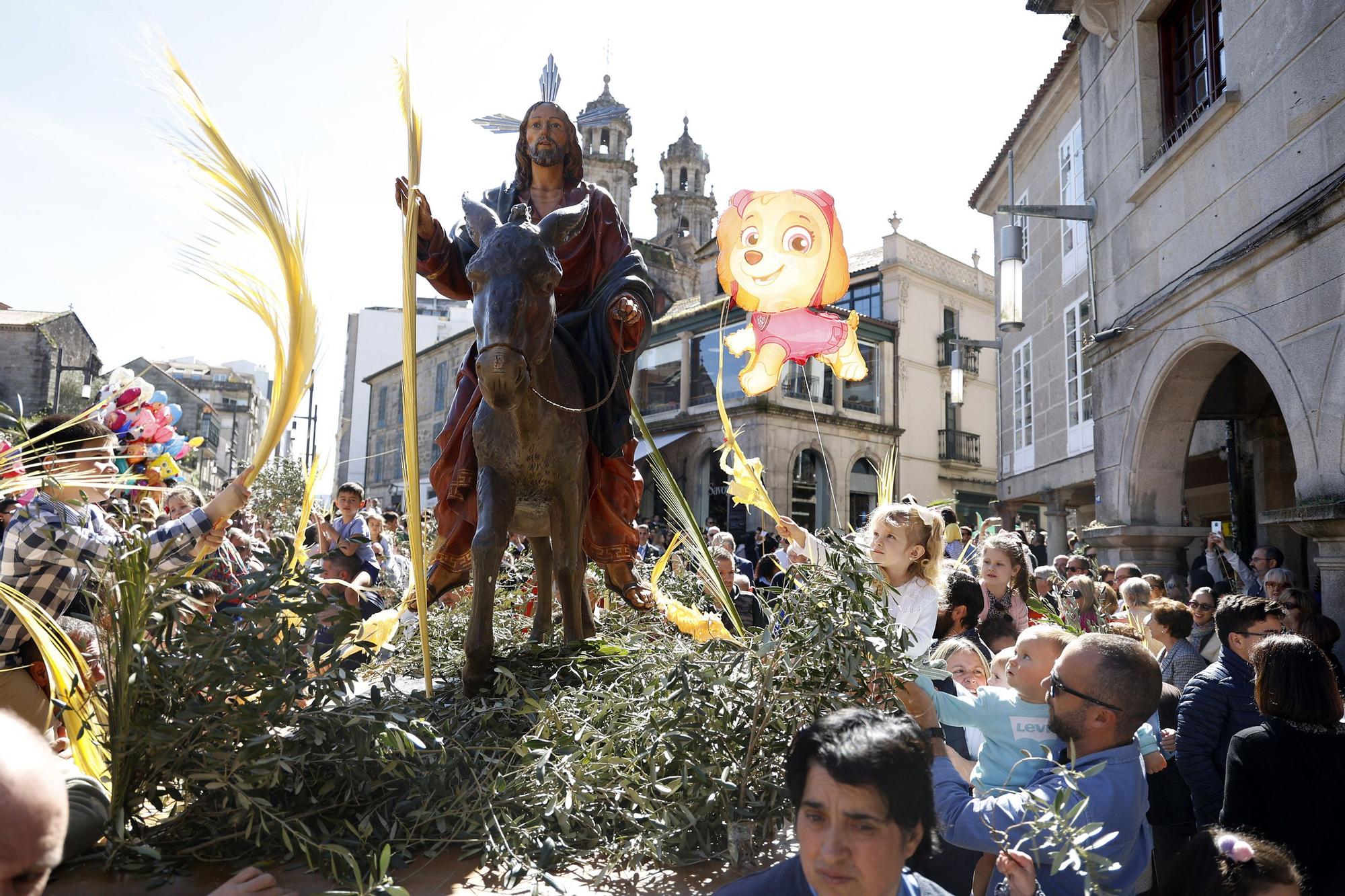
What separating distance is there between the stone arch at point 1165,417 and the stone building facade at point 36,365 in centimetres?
3257

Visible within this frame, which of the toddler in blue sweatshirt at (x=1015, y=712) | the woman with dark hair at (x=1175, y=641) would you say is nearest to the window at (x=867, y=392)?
the woman with dark hair at (x=1175, y=641)

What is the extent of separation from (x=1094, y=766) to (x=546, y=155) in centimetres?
370

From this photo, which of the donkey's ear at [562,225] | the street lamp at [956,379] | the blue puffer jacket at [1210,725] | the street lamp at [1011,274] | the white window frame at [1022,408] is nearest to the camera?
the blue puffer jacket at [1210,725]

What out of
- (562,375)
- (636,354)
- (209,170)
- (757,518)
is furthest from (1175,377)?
(757,518)

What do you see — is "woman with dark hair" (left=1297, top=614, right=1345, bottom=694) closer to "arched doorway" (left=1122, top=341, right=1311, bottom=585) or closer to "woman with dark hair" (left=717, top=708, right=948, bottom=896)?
"arched doorway" (left=1122, top=341, right=1311, bottom=585)

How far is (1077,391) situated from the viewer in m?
12.6

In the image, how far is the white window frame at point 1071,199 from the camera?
12305 millimetres

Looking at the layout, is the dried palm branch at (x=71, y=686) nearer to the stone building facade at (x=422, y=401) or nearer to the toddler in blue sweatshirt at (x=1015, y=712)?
the toddler in blue sweatshirt at (x=1015, y=712)

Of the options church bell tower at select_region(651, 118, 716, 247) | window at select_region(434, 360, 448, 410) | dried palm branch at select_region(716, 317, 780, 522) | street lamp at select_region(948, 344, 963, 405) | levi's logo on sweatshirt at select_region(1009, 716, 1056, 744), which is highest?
church bell tower at select_region(651, 118, 716, 247)

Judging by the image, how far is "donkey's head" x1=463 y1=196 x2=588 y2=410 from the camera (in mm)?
3322

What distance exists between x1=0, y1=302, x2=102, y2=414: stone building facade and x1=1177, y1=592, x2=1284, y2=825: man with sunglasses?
34592 mm

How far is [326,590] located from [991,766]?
2239 millimetres

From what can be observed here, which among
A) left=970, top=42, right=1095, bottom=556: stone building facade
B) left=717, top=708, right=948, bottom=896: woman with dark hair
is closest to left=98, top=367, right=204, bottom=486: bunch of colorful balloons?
left=717, top=708, right=948, bottom=896: woman with dark hair

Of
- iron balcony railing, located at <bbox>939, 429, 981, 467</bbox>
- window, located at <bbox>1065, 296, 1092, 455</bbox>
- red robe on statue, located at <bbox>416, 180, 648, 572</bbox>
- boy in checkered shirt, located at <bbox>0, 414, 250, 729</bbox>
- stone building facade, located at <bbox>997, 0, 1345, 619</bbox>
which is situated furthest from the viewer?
iron balcony railing, located at <bbox>939, 429, 981, 467</bbox>
